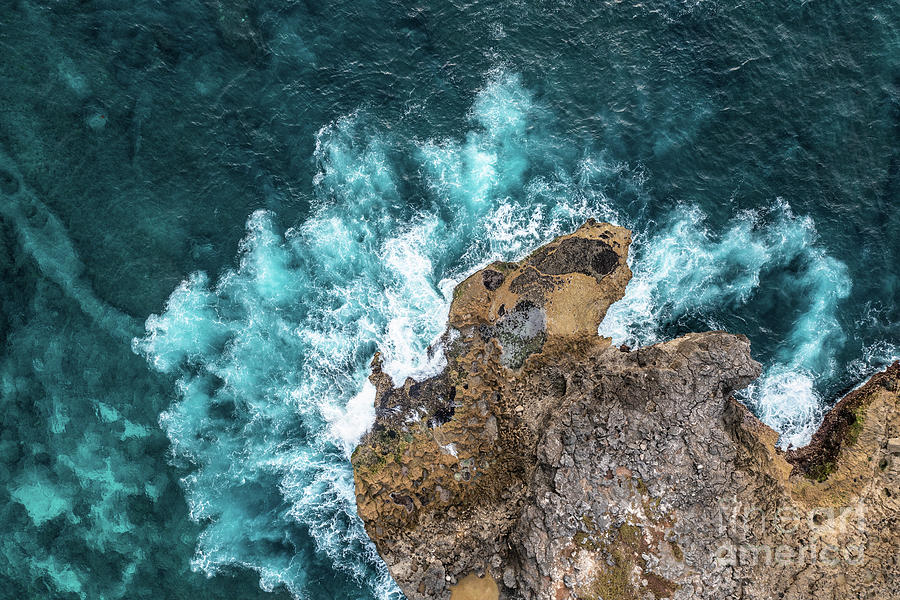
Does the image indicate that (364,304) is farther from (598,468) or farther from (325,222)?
(598,468)

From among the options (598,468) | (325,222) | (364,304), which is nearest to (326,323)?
(364,304)

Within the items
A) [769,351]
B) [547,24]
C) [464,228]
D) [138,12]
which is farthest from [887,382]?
[138,12]

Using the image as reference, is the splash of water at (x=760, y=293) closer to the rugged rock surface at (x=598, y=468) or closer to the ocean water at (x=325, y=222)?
the ocean water at (x=325, y=222)

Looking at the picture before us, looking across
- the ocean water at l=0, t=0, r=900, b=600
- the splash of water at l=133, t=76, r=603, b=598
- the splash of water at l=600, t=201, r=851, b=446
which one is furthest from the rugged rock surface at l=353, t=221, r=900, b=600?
the ocean water at l=0, t=0, r=900, b=600

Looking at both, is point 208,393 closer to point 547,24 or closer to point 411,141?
point 411,141

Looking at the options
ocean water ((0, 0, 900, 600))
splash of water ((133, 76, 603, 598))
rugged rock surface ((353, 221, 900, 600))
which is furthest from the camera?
ocean water ((0, 0, 900, 600))

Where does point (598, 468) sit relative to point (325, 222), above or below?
below

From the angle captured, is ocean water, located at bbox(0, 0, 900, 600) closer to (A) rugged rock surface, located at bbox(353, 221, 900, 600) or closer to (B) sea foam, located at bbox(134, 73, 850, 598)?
(B) sea foam, located at bbox(134, 73, 850, 598)
